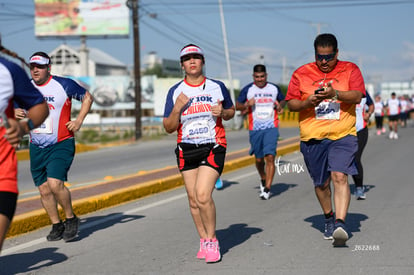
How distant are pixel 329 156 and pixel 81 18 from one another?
7173 centimetres

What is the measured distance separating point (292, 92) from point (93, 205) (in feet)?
12.8

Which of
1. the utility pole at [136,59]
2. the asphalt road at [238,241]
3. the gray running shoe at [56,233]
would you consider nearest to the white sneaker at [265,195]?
the asphalt road at [238,241]

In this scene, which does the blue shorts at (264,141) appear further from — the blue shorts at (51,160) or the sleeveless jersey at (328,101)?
the blue shorts at (51,160)

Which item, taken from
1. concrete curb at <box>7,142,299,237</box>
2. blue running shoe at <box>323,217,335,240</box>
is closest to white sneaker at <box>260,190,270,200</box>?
concrete curb at <box>7,142,299,237</box>

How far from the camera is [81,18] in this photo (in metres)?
75.6

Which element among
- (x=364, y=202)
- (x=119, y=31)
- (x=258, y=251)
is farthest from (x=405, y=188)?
(x=119, y=31)

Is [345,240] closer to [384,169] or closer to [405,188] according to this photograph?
[405,188]

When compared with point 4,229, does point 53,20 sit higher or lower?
higher

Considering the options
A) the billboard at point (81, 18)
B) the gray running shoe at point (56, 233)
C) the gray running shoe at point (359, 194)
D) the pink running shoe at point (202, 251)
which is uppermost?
the billboard at point (81, 18)

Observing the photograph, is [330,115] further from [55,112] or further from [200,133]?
[55,112]

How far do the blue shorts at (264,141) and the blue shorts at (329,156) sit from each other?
385cm

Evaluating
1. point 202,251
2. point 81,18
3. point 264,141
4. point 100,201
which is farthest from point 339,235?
point 81,18

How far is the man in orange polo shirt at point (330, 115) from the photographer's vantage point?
6461 millimetres

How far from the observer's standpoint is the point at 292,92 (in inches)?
264
